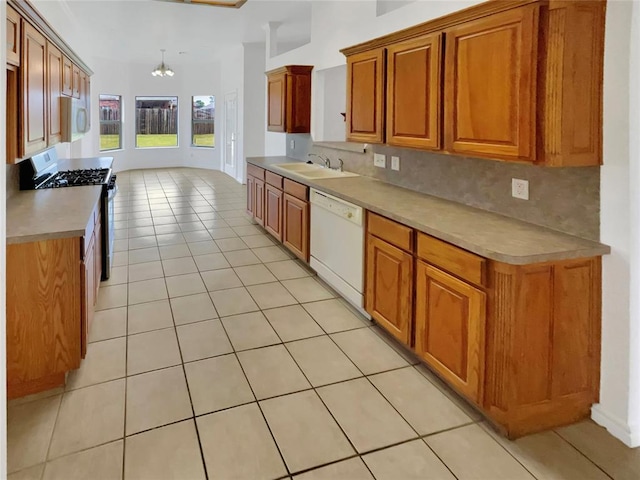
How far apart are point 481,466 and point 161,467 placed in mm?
1335

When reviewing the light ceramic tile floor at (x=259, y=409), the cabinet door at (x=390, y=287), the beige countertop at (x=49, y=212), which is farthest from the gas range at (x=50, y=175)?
the cabinet door at (x=390, y=287)

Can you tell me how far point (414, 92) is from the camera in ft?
9.91

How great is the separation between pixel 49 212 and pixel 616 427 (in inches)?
128

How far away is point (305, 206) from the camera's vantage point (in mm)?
4402

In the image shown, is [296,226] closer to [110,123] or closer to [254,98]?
[254,98]

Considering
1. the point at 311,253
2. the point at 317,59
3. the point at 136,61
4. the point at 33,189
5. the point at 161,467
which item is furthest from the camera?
the point at 136,61

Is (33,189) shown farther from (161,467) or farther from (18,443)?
(161,467)

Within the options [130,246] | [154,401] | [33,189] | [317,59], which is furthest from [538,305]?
[130,246]

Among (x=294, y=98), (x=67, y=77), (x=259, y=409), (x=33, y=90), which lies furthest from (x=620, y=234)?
(x=67, y=77)

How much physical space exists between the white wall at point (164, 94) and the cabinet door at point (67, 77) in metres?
7.83

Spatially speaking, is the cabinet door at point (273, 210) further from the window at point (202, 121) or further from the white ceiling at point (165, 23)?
the window at point (202, 121)

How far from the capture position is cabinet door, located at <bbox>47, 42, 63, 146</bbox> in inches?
132

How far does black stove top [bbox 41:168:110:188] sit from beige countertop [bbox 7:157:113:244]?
17 centimetres

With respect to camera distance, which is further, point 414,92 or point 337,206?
point 337,206
